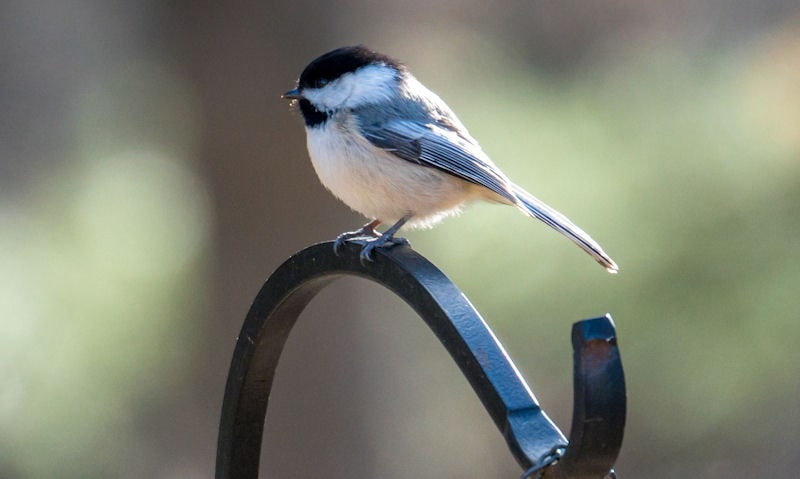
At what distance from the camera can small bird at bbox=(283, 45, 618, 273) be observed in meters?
2.18

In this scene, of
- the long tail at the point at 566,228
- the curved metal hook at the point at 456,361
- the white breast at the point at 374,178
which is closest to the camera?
the curved metal hook at the point at 456,361

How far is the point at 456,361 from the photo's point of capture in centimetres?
121

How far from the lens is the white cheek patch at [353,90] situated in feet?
7.36

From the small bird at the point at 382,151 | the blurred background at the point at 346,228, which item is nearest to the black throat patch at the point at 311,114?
the small bird at the point at 382,151

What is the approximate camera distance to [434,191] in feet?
7.30

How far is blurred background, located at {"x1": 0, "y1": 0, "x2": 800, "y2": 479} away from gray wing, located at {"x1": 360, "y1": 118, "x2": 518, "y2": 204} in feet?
Result: 3.56

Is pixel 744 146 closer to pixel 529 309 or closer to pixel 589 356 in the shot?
pixel 529 309

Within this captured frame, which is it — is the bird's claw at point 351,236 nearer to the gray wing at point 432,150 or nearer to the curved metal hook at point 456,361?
the curved metal hook at point 456,361

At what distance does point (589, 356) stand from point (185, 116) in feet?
9.50

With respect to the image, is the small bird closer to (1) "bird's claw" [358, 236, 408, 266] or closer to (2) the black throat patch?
(2) the black throat patch

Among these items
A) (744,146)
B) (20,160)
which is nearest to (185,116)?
(20,160)

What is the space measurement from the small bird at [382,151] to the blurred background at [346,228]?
109 cm

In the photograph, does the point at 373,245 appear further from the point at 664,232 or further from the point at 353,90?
the point at 664,232

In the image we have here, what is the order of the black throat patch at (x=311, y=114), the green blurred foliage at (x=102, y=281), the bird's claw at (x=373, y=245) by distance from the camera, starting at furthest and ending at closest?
the green blurred foliage at (x=102, y=281) < the black throat patch at (x=311, y=114) < the bird's claw at (x=373, y=245)
